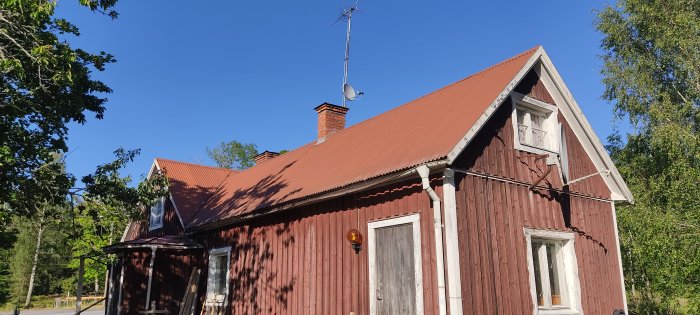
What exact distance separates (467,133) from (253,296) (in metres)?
6.69

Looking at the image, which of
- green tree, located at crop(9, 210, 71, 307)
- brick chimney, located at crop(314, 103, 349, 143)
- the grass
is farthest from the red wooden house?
green tree, located at crop(9, 210, 71, 307)

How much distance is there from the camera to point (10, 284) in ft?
136

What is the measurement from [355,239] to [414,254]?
1.26m

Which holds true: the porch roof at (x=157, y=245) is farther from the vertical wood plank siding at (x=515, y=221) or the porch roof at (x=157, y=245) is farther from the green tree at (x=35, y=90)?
the vertical wood plank siding at (x=515, y=221)

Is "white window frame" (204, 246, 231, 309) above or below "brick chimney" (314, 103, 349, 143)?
below

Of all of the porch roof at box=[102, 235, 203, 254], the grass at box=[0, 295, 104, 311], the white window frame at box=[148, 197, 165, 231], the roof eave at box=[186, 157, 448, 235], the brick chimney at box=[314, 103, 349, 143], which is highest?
the brick chimney at box=[314, 103, 349, 143]

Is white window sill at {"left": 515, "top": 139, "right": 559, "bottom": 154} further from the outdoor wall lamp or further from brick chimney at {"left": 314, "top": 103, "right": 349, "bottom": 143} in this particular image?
brick chimney at {"left": 314, "top": 103, "right": 349, "bottom": 143}

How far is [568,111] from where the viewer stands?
36.0 ft

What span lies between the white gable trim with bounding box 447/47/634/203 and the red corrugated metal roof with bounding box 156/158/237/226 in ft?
35.3

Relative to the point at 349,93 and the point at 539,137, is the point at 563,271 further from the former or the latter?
the point at 349,93

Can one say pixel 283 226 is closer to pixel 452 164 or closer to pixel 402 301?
pixel 402 301

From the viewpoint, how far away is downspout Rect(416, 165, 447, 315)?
7.44 m

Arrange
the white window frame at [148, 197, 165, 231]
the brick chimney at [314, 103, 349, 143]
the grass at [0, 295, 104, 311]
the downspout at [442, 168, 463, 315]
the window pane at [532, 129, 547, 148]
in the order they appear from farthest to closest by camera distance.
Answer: the grass at [0, 295, 104, 311] < the white window frame at [148, 197, 165, 231] < the brick chimney at [314, 103, 349, 143] < the window pane at [532, 129, 547, 148] < the downspout at [442, 168, 463, 315]

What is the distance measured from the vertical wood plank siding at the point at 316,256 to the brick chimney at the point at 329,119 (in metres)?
4.02
